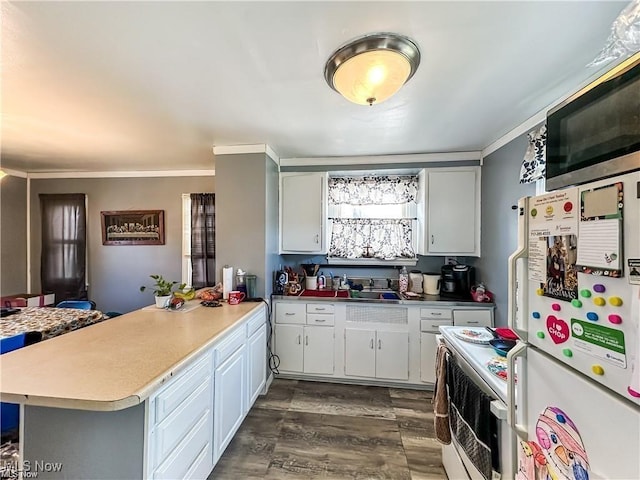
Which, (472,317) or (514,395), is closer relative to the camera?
(514,395)

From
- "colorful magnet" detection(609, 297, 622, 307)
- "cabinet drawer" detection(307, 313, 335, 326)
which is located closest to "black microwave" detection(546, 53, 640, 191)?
"colorful magnet" detection(609, 297, 622, 307)

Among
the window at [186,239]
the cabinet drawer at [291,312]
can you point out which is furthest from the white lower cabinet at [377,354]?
the window at [186,239]

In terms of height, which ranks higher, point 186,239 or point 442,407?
point 186,239

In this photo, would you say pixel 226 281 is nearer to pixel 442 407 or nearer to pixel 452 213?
pixel 442 407

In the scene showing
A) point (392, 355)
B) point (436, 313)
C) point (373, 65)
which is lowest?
point (392, 355)

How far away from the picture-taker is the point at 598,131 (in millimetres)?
738

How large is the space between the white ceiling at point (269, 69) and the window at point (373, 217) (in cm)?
75

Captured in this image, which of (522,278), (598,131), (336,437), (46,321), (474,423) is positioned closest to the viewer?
(598,131)

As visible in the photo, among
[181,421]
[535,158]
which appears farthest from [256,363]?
[535,158]

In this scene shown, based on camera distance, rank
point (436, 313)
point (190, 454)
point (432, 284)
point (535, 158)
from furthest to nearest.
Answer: point (432, 284) < point (436, 313) < point (535, 158) < point (190, 454)

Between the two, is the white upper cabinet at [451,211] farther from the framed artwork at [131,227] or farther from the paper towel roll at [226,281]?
the framed artwork at [131,227]

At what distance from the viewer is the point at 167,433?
1204mm

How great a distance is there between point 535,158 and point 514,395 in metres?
1.77

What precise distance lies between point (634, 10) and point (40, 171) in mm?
5891
